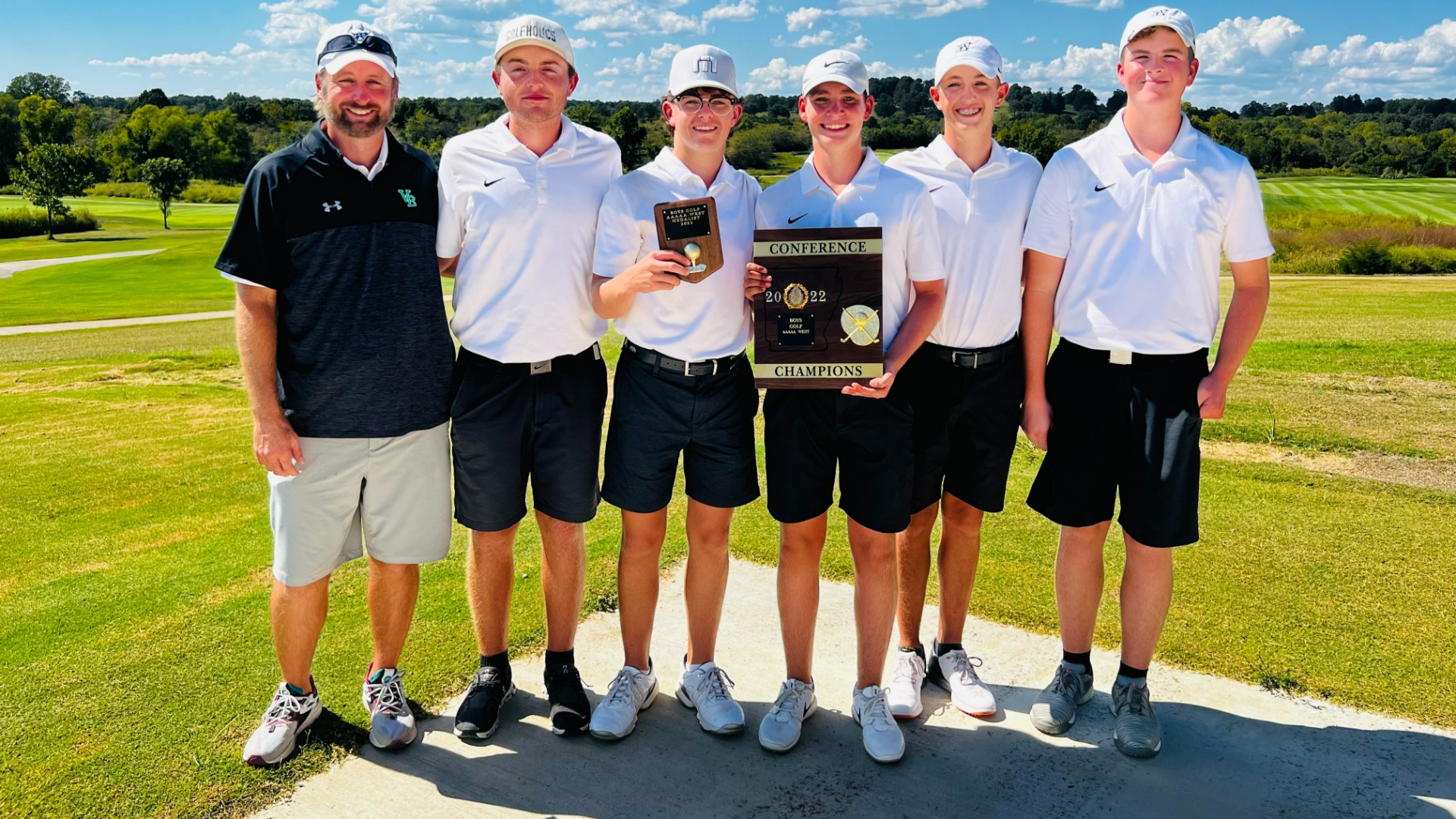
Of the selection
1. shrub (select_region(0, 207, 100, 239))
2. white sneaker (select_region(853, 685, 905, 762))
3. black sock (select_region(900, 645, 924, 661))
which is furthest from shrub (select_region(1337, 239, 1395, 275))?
shrub (select_region(0, 207, 100, 239))

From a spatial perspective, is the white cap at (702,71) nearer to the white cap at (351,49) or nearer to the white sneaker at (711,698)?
the white cap at (351,49)

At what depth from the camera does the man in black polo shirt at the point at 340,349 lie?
3.65m

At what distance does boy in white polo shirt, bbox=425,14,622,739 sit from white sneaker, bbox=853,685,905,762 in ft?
3.57

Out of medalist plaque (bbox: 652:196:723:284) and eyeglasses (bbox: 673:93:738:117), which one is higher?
eyeglasses (bbox: 673:93:738:117)

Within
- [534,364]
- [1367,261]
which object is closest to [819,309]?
[534,364]

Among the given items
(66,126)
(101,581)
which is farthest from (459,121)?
(66,126)

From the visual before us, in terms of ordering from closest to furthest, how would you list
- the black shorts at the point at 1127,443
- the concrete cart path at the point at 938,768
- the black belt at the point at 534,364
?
the concrete cart path at the point at 938,768, the black shorts at the point at 1127,443, the black belt at the point at 534,364

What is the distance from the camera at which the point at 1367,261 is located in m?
30.5

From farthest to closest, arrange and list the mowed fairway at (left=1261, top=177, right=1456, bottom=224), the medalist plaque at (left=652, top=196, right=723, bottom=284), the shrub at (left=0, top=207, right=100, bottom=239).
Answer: the shrub at (left=0, top=207, right=100, bottom=239), the mowed fairway at (left=1261, top=177, right=1456, bottom=224), the medalist plaque at (left=652, top=196, right=723, bottom=284)

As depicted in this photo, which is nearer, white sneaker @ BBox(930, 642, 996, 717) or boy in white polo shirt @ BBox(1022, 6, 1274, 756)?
boy in white polo shirt @ BBox(1022, 6, 1274, 756)

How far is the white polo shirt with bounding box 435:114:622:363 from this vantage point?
384 cm

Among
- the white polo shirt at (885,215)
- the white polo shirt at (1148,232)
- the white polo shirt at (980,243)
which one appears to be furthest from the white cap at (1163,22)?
the white polo shirt at (885,215)

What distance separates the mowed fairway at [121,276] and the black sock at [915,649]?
84.3 ft

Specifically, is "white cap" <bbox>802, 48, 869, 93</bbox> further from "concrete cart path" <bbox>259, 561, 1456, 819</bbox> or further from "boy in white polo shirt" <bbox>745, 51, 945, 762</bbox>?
"concrete cart path" <bbox>259, 561, 1456, 819</bbox>
